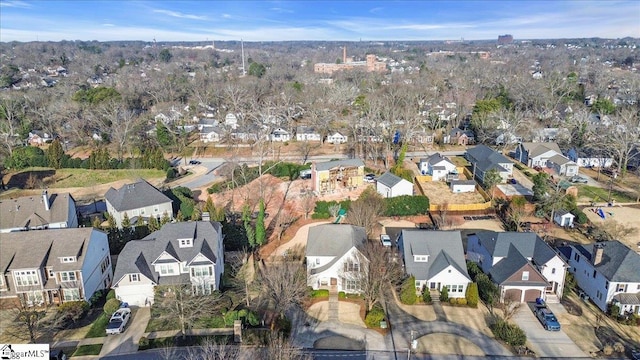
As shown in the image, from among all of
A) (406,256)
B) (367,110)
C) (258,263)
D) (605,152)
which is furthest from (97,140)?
(605,152)

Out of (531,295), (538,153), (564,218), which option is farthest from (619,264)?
(538,153)

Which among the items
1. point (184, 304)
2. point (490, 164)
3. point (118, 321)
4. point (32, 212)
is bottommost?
point (118, 321)

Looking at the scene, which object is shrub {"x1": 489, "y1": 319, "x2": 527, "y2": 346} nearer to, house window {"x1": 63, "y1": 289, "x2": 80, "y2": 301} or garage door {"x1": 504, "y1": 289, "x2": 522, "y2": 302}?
garage door {"x1": 504, "y1": 289, "x2": 522, "y2": 302}

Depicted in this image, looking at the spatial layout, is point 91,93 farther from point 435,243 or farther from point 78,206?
point 435,243

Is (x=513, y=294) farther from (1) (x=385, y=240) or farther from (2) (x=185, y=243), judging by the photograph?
(2) (x=185, y=243)

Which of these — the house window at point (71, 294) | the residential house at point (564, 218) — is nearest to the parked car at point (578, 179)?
the residential house at point (564, 218)

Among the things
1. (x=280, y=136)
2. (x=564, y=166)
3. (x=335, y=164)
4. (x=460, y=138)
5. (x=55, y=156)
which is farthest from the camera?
(x=280, y=136)

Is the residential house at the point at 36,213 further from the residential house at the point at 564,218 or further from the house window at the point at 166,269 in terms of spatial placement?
the residential house at the point at 564,218
